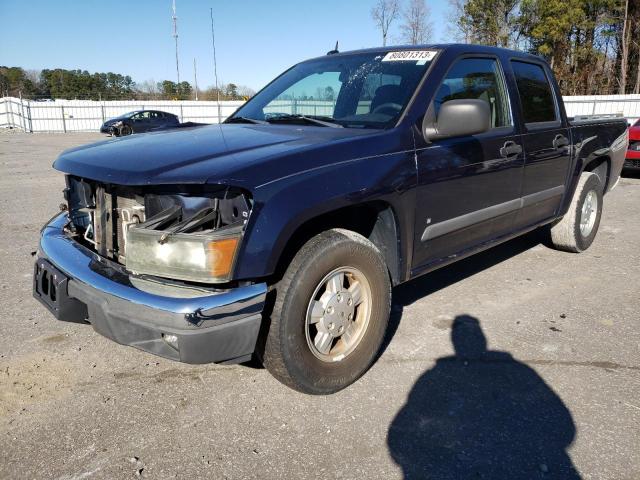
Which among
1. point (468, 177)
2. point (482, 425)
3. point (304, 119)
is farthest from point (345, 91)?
point (482, 425)

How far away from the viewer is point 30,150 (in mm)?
17844

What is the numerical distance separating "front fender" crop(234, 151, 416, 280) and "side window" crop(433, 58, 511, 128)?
64cm

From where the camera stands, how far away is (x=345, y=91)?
352 cm

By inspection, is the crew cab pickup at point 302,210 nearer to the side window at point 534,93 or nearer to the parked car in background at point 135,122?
the side window at point 534,93

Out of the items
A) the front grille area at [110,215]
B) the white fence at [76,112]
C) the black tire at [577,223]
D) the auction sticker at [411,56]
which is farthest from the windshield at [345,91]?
the white fence at [76,112]

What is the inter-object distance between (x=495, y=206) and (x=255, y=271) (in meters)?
2.10

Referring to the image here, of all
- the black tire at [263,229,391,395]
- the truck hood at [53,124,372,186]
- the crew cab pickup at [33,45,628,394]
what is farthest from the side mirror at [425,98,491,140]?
the black tire at [263,229,391,395]

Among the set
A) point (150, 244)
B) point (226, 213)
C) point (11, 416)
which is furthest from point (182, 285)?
point (11, 416)

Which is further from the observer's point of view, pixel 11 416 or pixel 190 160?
pixel 11 416

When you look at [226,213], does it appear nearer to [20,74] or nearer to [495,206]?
[495,206]

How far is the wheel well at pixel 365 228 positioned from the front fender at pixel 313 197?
73 millimetres

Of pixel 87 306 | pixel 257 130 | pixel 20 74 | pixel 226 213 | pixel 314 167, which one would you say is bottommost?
pixel 87 306

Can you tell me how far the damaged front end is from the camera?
7.12 ft

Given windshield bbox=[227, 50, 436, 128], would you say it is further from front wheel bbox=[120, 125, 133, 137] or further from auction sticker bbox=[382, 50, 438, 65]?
front wheel bbox=[120, 125, 133, 137]
